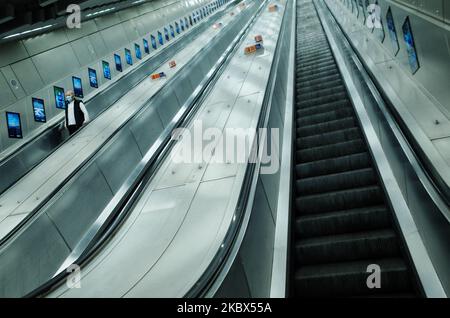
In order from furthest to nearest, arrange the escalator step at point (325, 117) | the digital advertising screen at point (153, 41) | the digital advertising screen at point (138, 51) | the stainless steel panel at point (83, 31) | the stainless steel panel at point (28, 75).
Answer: the digital advertising screen at point (153, 41), the digital advertising screen at point (138, 51), the stainless steel panel at point (83, 31), the stainless steel panel at point (28, 75), the escalator step at point (325, 117)

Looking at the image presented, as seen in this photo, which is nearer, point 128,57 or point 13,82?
point 13,82

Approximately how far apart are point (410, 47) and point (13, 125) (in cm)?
836

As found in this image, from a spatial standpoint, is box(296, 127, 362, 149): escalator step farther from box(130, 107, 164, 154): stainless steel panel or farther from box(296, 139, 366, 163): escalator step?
box(130, 107, 164, 154): stainless steel panel

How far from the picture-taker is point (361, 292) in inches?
126

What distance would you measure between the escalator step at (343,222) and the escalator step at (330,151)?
128cm

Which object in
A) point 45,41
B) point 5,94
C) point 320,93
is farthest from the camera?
point 45,41

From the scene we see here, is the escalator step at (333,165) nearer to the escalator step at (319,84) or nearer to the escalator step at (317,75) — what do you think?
the escalator step at (319,84)

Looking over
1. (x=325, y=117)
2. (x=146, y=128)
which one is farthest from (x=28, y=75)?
(x=325, y=117)

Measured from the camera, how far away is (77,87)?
11641 mm

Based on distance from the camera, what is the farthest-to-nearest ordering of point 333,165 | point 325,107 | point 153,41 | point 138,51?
1. point 153,41
2. point 138,51
3. point 325,107
4. point 333,165

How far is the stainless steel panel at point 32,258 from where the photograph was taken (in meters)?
3.76

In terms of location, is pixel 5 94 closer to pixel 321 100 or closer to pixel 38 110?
pixel 38 110

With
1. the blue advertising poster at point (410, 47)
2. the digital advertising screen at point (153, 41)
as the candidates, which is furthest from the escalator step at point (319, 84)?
the digital advertising screen at point (153, 41)
